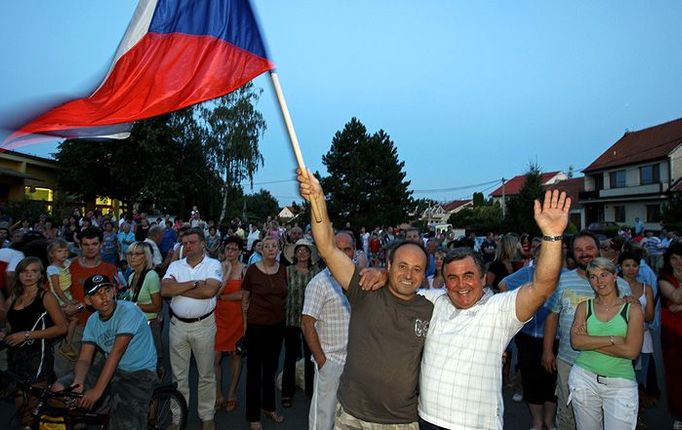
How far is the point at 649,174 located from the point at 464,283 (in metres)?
46.4

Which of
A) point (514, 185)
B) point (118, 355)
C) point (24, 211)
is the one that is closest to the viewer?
point (118, 355)

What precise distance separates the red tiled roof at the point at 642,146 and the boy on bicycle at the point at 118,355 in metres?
44.8

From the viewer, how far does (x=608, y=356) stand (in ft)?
12.2

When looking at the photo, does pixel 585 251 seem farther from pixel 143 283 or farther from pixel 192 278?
pixel 143 283

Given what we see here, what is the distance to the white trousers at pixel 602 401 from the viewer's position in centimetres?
358

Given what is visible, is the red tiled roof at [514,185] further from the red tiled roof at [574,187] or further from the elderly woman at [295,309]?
the elderly woman at [295,309]

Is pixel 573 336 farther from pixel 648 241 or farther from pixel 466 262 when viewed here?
pixel 648 241

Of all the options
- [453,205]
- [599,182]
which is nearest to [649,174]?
[599,182]

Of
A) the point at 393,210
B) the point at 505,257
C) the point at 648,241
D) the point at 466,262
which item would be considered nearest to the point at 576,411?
the point at 466,262

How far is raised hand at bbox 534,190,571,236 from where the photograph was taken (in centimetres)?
258

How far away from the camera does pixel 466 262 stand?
2.88 m

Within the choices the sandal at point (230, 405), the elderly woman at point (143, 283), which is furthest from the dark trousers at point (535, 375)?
the elderly woman at point (143, 283)

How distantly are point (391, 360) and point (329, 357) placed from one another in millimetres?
1535

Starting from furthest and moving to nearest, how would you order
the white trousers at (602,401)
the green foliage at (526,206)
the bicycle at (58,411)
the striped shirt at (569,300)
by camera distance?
the green foliage at (526,206), the striped shirt at (569,300), the bicycle at (58,411), the white trousers at (602,401)
